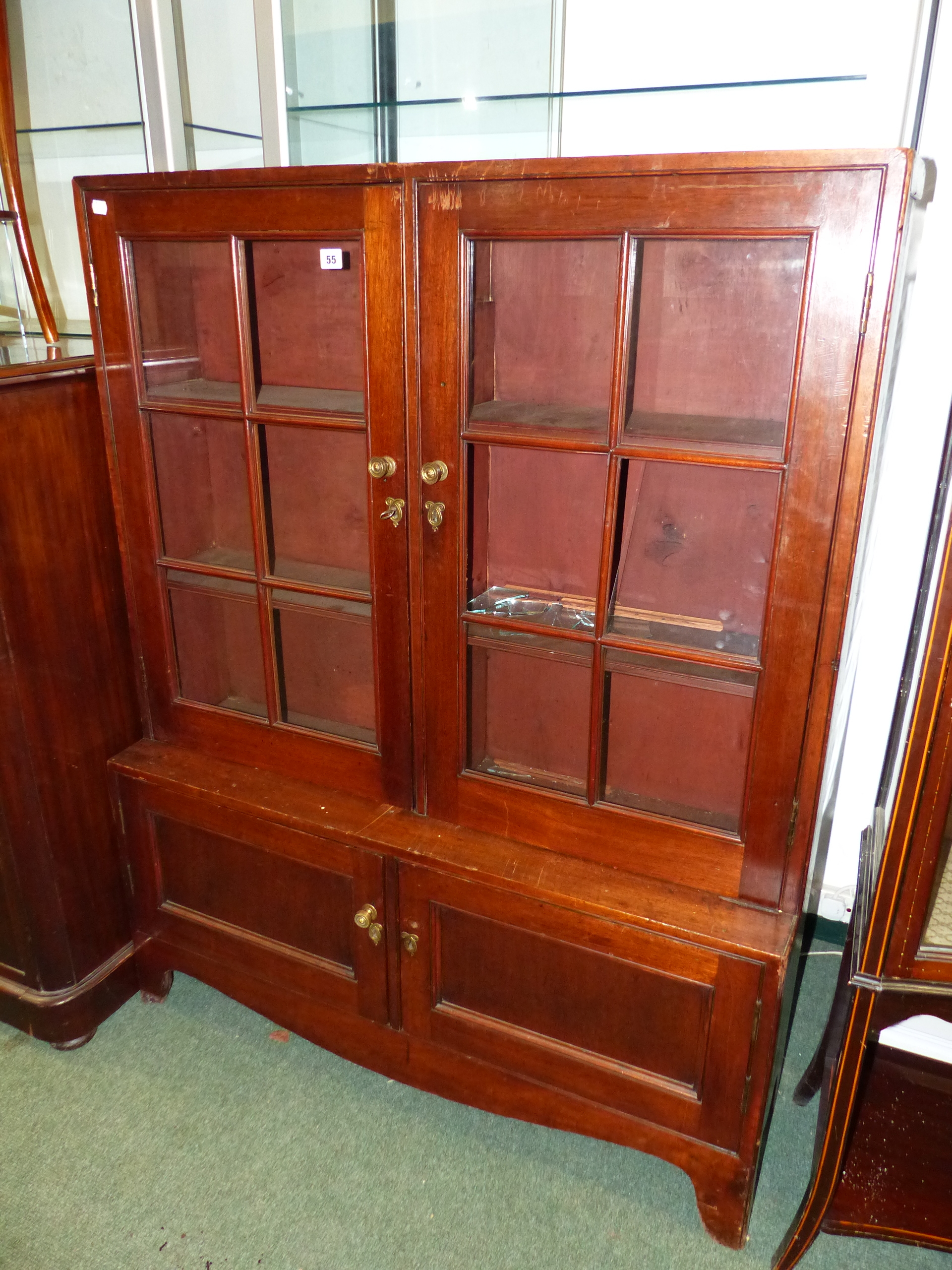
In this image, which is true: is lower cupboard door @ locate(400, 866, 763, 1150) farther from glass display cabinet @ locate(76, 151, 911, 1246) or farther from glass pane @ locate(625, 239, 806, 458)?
glass pane @ locate(625, 239, 806, 458)

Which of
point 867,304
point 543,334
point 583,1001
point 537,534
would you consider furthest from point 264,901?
point 867,304

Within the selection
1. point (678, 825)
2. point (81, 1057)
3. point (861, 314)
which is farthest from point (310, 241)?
point (81, 1057)

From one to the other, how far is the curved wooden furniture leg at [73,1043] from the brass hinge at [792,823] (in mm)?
1372

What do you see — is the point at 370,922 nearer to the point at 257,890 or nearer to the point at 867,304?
the point at 257,890

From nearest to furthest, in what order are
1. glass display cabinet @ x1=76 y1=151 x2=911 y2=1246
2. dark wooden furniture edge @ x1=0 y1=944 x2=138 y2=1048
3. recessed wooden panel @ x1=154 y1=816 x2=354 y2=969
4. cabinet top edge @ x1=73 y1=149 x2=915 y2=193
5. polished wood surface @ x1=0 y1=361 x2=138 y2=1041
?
cabinet top edge @ x1=73 y1=149 x2=915 y2=193, glass display cabinet @ x1=76 y1=151 x2=911 y2=1246, polished wood surface @ x1=0 y1=361 x2=138 y2=1041, recessed wooden panel @ x1=154 y1=816 x2=354 y2=969, dark wooden furniture edge @ x1=0 y1=944 x2=138 y2=1048

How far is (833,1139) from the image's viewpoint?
1223 millimetres

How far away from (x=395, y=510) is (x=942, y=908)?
876 millimetres

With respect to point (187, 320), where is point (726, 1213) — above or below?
below

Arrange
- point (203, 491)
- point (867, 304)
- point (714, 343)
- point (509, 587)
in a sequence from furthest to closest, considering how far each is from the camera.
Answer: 1. point (203, 491)
2. point (509, 587)
3. point (714, 343)
4. point (867, 304)

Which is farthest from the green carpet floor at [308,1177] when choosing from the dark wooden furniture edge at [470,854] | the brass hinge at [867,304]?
the brass hinge at [867,304]

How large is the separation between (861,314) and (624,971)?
37.4 inches

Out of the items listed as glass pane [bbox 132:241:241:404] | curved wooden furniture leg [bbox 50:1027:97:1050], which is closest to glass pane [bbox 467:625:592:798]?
glass pane [bbox 132:241:241:404]

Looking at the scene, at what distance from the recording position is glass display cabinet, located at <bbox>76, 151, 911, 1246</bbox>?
110 centimetres

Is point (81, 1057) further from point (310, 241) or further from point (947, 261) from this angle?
point (947, 261)
